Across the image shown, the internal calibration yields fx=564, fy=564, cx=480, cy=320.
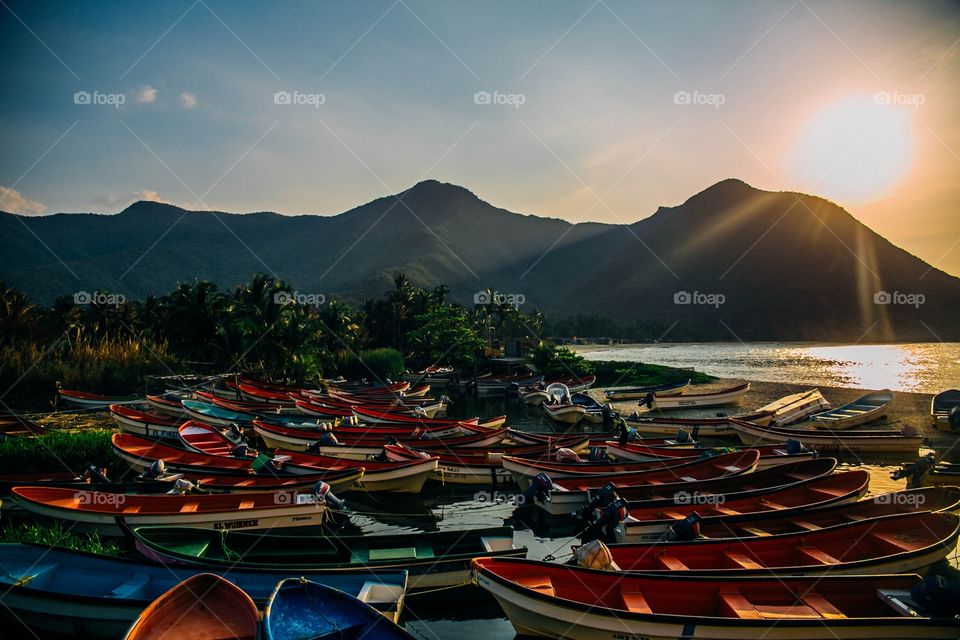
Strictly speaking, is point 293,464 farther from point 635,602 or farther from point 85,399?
point 85,399

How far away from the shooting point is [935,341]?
590ft

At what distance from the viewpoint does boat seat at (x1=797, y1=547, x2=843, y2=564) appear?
10.5 meters

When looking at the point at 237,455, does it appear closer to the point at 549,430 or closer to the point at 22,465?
the point at 22,465

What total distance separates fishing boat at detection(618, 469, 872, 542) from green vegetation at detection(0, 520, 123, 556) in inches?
466

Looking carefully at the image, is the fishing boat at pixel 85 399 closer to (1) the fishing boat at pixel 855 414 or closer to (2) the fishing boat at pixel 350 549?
(2) the fishing boat at pixel 350 549

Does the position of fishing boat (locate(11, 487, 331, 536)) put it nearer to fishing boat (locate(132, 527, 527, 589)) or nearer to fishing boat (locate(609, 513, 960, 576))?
fishing boat (locate(132, 527, 527, 589))

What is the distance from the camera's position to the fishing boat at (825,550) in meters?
10.2

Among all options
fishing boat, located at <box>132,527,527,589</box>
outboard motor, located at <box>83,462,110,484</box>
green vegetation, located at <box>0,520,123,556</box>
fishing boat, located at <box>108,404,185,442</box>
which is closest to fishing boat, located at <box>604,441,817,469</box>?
fishing boat, located at <box>132,527,527,589</box>

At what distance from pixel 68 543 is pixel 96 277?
562ft

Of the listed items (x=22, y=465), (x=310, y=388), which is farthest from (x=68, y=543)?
(x=310, y=388)

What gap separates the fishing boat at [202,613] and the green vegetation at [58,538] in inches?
229

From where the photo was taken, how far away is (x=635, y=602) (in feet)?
28.9

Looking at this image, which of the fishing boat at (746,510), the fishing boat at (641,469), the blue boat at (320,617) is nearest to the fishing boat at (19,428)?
the fishing boat at (641,469)

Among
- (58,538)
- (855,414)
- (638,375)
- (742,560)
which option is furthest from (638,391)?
(58,538)
